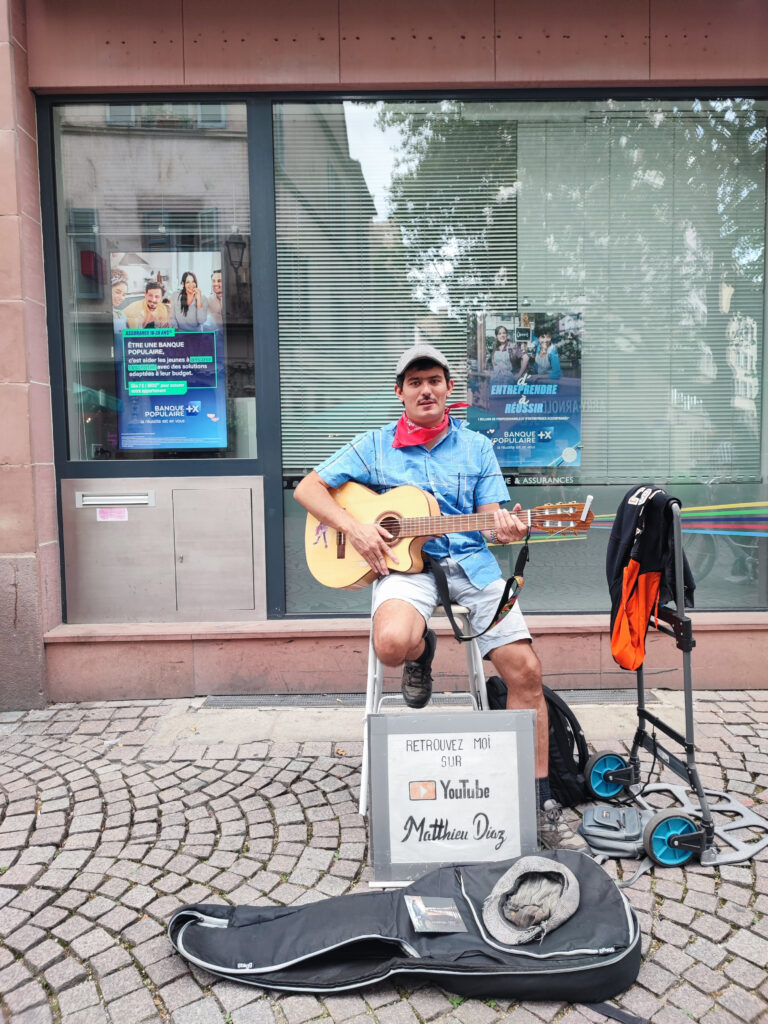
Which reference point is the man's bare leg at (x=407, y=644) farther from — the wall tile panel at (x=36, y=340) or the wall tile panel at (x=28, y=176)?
the wall tile panel at (x=28, y=176)

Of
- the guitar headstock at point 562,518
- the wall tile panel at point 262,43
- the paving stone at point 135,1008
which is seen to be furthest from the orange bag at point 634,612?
the wall tile panel at point 262,43

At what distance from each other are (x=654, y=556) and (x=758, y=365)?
2858 millimetres

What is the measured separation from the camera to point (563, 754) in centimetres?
309

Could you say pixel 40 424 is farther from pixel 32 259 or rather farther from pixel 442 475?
pixel 442 475

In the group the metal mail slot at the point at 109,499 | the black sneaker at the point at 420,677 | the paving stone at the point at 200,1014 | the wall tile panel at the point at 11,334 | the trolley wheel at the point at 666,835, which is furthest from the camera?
the metal mail slot at the point at 109,499

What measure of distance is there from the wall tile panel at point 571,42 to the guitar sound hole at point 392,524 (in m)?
3.14

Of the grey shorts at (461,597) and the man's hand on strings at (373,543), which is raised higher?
the man's hand on strings at (373,543)

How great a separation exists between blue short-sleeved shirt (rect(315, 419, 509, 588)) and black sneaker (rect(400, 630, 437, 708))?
0.34 meters

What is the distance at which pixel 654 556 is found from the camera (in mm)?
2758

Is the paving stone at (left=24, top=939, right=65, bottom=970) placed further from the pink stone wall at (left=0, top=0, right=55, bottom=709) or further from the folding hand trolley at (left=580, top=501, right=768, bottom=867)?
the pink stone wall at (left=0, top=0, right=55, bottom=709)

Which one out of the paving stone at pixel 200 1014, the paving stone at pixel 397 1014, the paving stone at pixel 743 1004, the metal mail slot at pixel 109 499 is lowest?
the paving stone at pixel 397 1014

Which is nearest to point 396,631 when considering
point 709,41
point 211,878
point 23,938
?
point 211,878

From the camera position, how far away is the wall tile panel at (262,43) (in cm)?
442

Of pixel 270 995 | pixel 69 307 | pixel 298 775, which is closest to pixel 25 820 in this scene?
pixel 298 775
